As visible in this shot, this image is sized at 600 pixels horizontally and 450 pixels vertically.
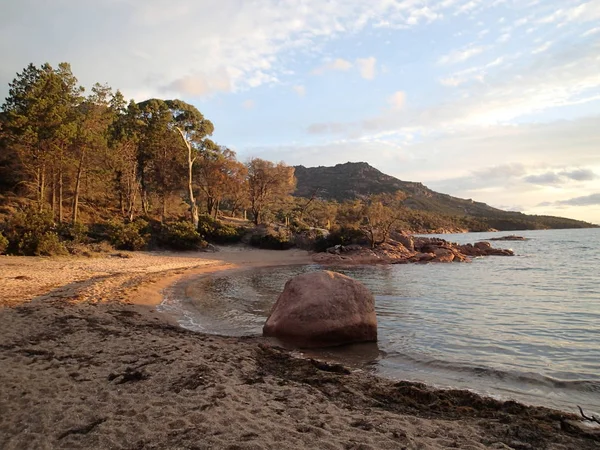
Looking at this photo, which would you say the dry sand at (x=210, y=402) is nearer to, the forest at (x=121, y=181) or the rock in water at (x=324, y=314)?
the rock in water at (x=324, y=314)

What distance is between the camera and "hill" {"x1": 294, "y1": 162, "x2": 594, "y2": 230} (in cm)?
13650

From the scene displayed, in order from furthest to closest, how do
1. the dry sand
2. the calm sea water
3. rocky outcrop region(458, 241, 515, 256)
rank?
rocky outcrop region(458, 241, 515, 256) < the calm sea water < the dry sand

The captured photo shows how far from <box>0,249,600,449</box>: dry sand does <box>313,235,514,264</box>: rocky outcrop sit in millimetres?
26297

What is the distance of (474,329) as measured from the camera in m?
9.77

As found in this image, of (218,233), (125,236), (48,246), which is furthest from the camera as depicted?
(218,233)

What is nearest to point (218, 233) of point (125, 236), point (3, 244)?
point (125, 236)

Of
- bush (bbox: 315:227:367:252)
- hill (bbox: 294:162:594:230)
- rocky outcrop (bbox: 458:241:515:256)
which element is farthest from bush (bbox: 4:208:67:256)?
hill (bbox: 294:162:594:230)

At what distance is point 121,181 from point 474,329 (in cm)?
3903

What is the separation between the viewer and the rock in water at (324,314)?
870cm

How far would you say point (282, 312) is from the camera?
9.29 meters

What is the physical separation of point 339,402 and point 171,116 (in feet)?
149

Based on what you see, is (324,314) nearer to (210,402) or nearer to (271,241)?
(210,402)


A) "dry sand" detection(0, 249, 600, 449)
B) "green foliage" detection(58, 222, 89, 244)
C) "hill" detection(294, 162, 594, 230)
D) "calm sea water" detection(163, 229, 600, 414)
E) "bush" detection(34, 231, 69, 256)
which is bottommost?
"calm sea water" detection(163, 229, 600, 414)

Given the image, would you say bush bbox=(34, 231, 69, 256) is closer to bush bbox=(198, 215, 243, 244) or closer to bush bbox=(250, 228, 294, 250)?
bush bbox=(198, 215, 243, 244)
